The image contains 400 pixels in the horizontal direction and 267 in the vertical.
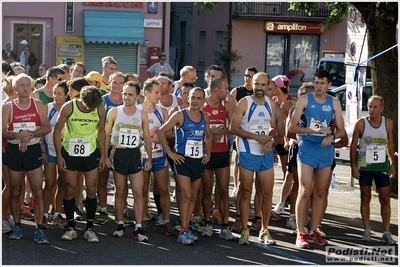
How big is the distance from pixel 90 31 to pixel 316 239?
23.6 meters

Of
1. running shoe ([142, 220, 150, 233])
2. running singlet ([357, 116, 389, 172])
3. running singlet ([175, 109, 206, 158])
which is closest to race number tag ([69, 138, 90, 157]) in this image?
running singlet ([175, 109, 206, 158])

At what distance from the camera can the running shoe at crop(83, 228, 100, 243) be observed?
8805 mm

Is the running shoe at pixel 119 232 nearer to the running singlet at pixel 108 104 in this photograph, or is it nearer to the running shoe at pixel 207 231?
the running shoe at pixel 207 231

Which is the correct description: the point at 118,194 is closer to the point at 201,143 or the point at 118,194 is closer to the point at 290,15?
the point at 201,143

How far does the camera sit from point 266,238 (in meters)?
9.15

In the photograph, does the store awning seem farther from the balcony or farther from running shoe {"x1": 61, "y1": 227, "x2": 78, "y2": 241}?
running shoe {"x1": 61, "y1": 227, "x2": 78, "y2": 241}

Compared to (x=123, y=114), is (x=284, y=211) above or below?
below

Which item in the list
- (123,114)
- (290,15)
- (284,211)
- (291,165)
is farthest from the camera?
(290,15)

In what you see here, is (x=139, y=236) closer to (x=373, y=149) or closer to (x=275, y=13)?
(x=373, y=149)

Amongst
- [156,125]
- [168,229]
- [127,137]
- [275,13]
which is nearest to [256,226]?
[168,229]

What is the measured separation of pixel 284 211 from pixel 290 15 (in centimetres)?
2807

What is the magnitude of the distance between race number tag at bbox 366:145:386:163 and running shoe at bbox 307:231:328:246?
1.10m

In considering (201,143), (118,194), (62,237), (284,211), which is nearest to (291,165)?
(284,211)

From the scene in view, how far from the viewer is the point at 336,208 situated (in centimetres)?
1191
